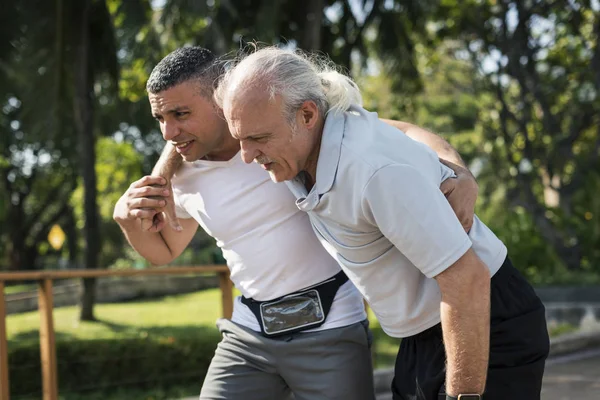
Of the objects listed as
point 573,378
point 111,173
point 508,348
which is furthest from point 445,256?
point 111,173

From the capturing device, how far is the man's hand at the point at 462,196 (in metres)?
2.26

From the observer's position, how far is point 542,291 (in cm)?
1038

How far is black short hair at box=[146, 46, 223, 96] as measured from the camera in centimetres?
266

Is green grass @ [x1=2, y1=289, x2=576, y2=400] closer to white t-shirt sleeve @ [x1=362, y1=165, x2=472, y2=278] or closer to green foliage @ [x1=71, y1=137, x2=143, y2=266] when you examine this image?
white t-shirt sleeve @ [x1=362, y1=165, x2=472, y2=278]

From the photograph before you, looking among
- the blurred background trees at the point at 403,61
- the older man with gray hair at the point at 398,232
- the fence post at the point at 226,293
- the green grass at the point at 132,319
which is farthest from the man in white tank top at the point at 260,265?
the blurred background trees at the point at 403,61

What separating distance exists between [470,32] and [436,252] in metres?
11.9

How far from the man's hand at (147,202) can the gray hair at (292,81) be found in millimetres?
492

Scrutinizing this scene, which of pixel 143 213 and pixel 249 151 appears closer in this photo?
pixel 249 151

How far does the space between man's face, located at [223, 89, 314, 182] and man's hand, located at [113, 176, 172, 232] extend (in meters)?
0.55

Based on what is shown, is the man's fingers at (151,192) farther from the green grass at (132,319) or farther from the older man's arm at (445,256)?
the green grass at (132,319)

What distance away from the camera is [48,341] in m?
5.11

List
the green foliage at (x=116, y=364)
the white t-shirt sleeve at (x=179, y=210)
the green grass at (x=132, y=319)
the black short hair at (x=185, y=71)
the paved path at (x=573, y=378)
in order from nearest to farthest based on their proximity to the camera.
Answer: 1. the black short hair at (x=185, y=71)
2. the white t-shirt sleeve at (x=179, y=210)
3. the paved path at (x=573, y=378)
4. the green foliage at (x=116, y=364)
5. the green grass at (x=132, y=319)

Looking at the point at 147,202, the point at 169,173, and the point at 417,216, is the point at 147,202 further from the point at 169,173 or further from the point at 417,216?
the point at 417,216

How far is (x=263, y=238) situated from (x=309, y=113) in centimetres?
60
